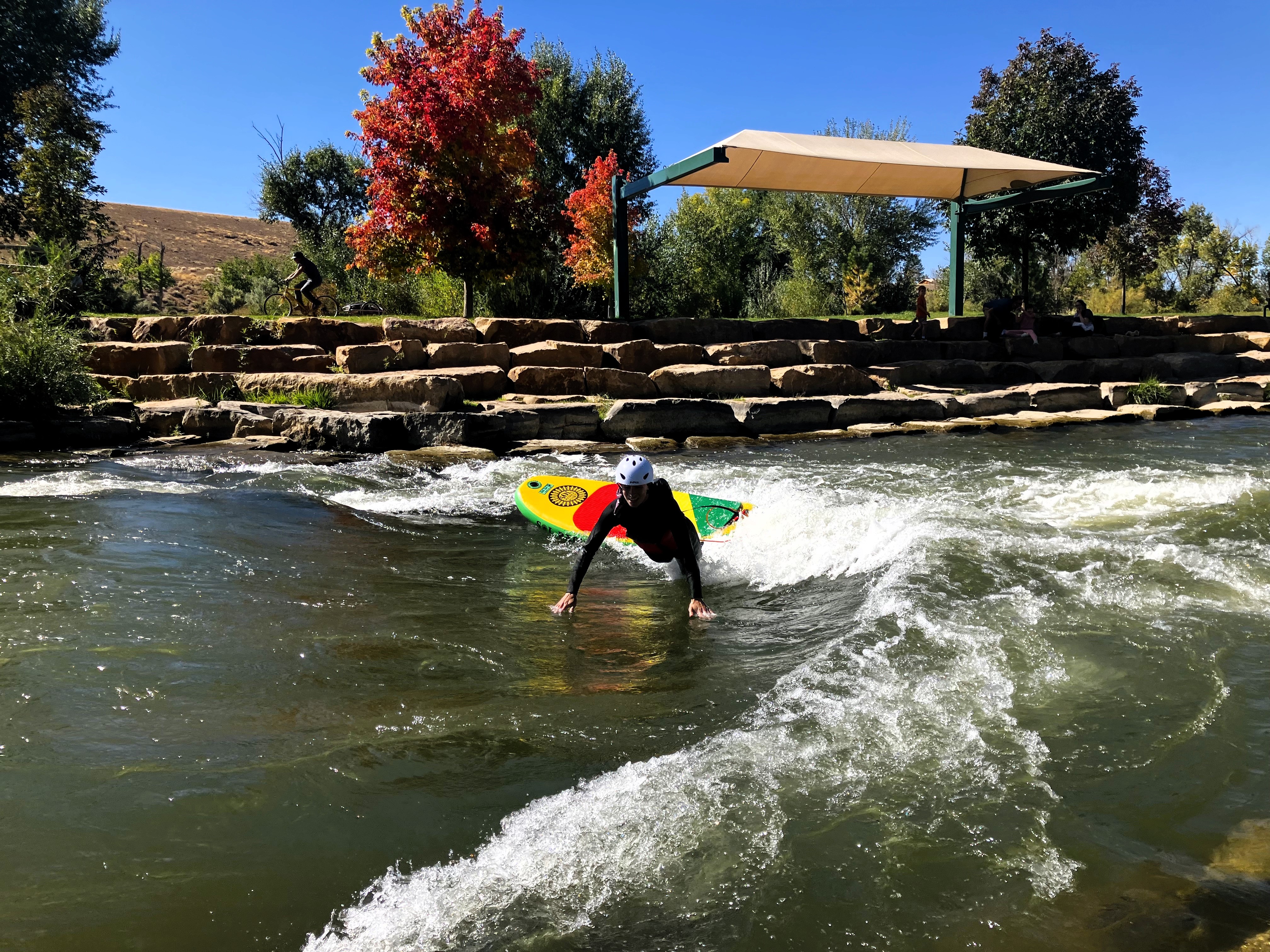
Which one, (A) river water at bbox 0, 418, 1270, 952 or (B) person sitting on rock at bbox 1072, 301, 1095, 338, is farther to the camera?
(B) person sitting on rock at bbox 1072, 301, 1095, 338

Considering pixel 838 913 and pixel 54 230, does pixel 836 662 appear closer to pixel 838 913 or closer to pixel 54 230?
pixel 838 913

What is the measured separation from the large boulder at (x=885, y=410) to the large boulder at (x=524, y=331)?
13.0 ft

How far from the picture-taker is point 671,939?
221cm

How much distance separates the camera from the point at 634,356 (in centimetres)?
1295

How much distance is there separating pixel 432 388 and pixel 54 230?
37.2 ft

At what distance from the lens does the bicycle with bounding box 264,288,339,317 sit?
1416 centimetres

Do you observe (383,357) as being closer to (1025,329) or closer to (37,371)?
(37,371)

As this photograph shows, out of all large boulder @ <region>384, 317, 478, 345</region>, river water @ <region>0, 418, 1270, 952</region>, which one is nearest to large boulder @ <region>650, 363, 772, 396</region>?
large boulder @ <region>384, 317, 478, 345</region>

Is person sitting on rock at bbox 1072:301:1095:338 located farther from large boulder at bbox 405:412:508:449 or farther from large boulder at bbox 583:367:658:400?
large boulder at bbox 405:412:508:449

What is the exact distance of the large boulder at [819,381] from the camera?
1288 cm

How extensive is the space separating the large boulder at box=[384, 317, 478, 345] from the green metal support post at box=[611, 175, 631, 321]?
2.63m

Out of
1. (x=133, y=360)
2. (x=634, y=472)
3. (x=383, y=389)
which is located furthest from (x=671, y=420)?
(x=133, y=360)

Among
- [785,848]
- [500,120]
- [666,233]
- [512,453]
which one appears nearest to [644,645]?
[785,848]

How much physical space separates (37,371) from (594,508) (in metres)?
7.14
